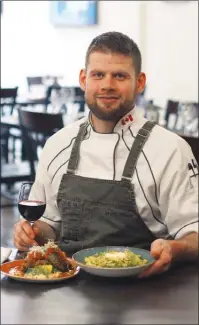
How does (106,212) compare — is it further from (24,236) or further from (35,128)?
(35,128)

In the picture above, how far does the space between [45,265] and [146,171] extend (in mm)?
446

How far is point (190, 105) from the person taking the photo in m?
5.07

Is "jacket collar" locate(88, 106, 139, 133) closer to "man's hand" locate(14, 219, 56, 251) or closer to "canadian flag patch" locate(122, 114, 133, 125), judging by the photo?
"canadian flag patch" locate(122, 114, 133, 125)

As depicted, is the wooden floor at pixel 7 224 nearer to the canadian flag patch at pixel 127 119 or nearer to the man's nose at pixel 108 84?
the canadian flag patch at pixel 127 119

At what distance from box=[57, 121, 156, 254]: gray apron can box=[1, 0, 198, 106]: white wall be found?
18.5 ft

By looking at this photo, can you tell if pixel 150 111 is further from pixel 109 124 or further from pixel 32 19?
pixel 32 19

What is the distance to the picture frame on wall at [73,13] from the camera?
8.93 m

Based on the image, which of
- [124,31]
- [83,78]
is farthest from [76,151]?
[124,31]

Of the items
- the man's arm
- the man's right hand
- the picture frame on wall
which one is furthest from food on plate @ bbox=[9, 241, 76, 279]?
the picture frame on wall

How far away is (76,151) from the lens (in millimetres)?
2086

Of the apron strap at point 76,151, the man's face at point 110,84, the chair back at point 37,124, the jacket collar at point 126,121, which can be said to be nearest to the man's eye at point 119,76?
the man's face at point 110,84

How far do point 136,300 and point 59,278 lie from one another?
8.4 inches

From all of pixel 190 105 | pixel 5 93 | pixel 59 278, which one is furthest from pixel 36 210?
pixel 5 93

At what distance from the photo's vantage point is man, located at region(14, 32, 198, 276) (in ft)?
6.32
